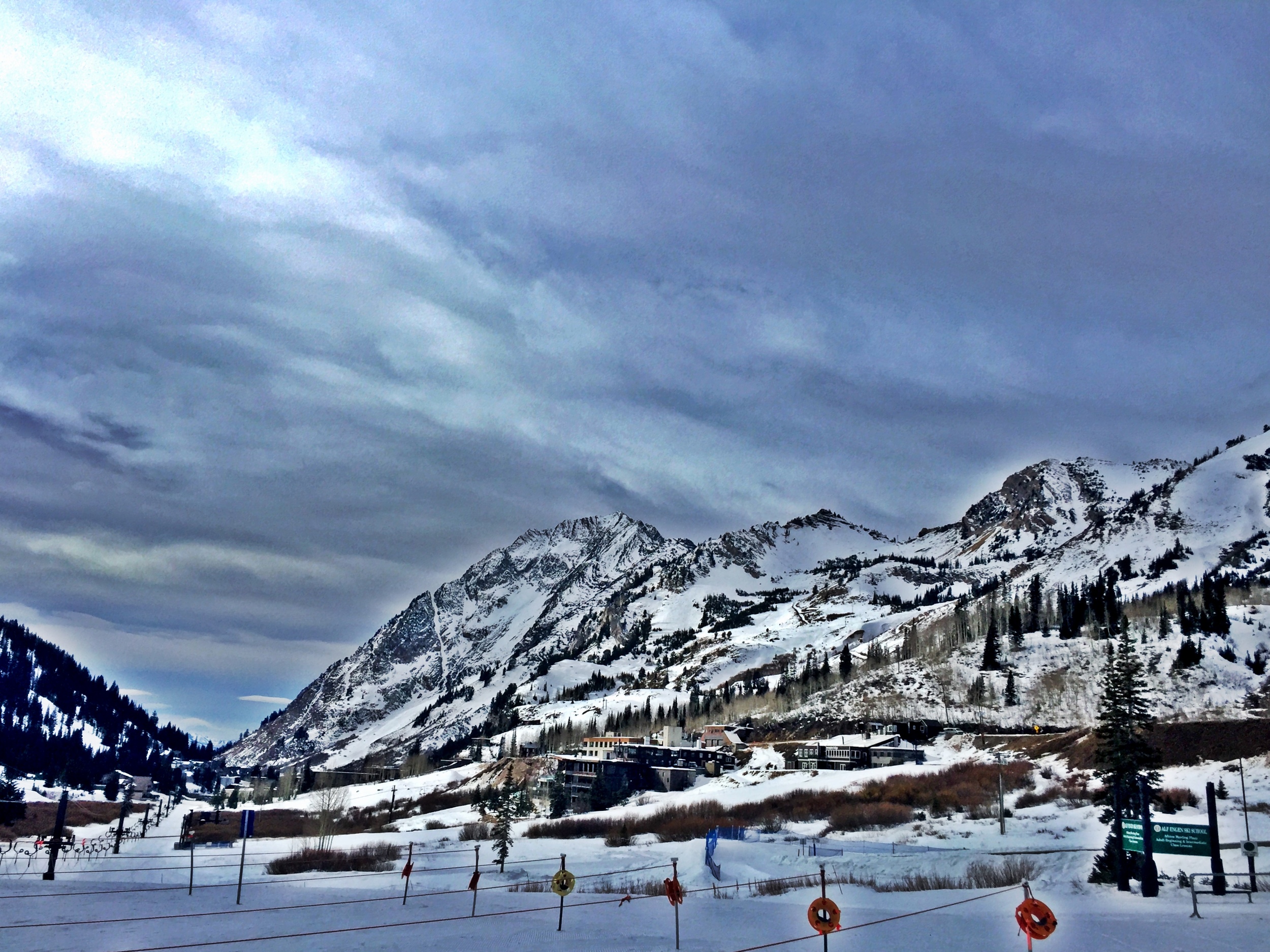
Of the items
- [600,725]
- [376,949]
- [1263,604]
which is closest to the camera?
[376,949]

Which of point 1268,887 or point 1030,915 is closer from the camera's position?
point 1030,915

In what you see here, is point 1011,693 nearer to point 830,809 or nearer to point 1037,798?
point 1037,798

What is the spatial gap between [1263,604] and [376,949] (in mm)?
163430

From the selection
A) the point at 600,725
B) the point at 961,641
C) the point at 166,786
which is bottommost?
the point at 166,786

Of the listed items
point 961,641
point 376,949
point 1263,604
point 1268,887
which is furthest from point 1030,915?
point 961,641

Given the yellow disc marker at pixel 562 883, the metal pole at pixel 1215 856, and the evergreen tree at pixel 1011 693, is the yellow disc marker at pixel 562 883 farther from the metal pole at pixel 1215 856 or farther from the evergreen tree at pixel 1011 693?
the evergreen tree at pixel 1011 693

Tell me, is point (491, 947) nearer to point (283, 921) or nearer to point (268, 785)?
point (283, 921)

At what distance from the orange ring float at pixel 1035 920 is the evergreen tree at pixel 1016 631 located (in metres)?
149

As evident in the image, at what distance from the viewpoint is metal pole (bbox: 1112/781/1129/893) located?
1065 inches

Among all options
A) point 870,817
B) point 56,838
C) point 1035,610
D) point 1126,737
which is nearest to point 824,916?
point 1126,737

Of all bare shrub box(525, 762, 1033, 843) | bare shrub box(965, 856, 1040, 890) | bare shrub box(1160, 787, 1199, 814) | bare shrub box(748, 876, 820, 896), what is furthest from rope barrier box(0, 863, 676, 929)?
bare shrub box(1160, 787, 1199, 814)

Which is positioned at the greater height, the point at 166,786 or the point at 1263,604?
the point at 1263,604

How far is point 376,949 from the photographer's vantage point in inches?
783

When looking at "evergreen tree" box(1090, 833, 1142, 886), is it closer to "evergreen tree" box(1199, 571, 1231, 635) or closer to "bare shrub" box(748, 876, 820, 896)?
"bare shrub" box(748, 876, 820, 896)
